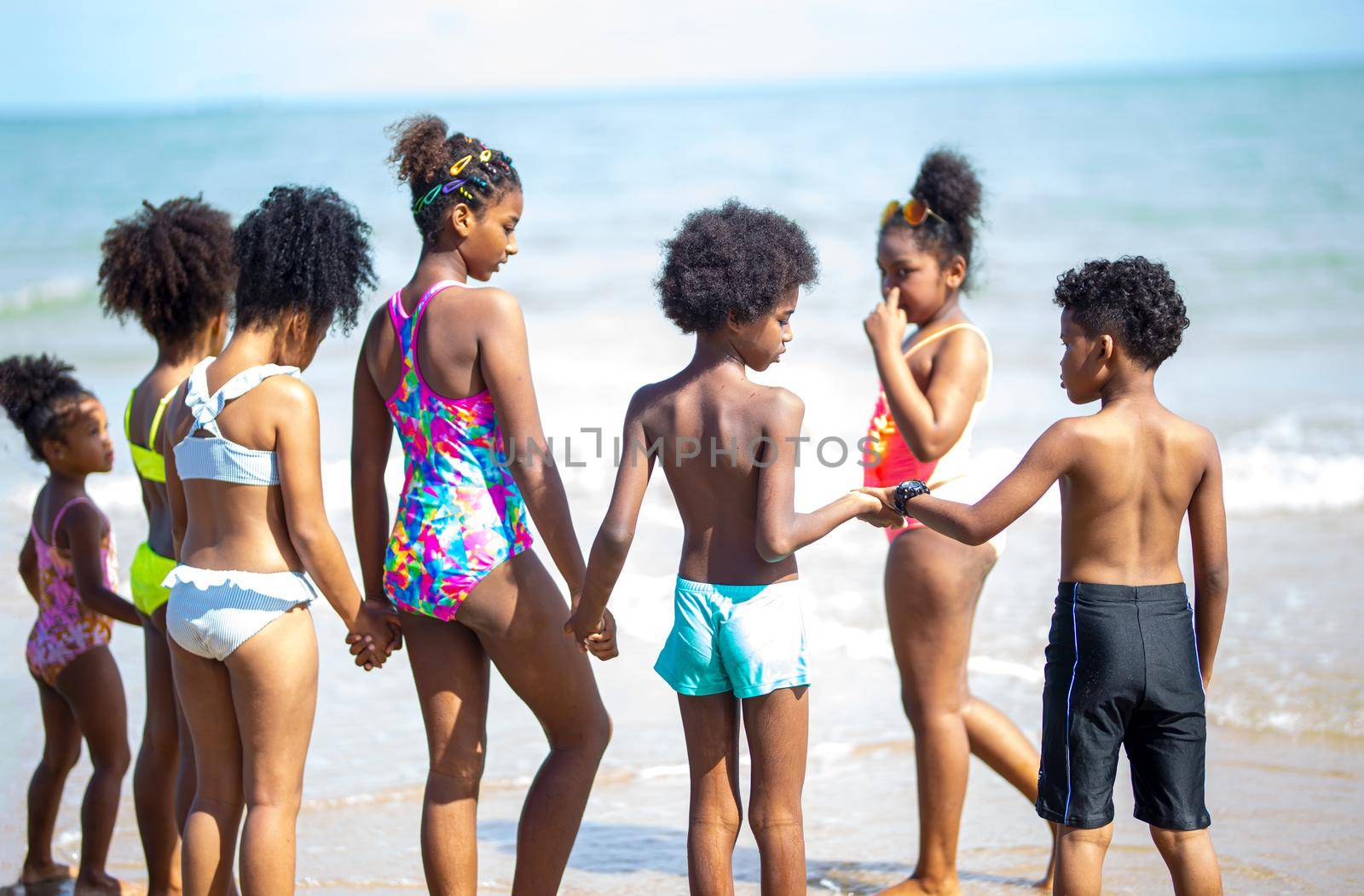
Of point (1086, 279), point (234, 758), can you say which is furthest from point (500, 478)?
point (1086, 279)

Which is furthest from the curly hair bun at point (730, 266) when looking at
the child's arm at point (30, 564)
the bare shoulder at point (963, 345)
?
the child's arm at point (30, 564)

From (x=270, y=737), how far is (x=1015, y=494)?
1883mm

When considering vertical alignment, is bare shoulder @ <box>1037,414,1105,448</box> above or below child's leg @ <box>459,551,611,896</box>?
above

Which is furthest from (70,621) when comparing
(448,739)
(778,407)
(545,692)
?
(778,407)

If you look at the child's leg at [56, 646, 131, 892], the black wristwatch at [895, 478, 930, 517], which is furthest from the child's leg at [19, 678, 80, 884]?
the black wristwatch at [895, 478, 930, 517]

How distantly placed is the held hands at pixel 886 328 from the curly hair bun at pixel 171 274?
1.95 m

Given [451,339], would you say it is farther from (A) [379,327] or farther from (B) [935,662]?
(B) [935,662]

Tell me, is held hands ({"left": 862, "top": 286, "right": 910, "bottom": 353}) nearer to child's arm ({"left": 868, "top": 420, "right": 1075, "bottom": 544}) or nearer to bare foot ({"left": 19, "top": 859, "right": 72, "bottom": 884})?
child's arm ({"left": 868, "top": 420, "right": 1075, "bottom": 544})

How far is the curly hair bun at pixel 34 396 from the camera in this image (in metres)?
3.96

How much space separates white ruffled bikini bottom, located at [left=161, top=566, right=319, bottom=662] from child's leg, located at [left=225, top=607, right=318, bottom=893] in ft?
0.10

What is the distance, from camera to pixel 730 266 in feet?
10.1

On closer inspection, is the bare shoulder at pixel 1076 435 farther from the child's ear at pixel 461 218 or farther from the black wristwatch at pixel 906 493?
the child's ear at pixel 461 218

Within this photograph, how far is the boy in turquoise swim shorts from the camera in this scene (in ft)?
9.93

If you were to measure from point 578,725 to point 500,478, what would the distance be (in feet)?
2.25
